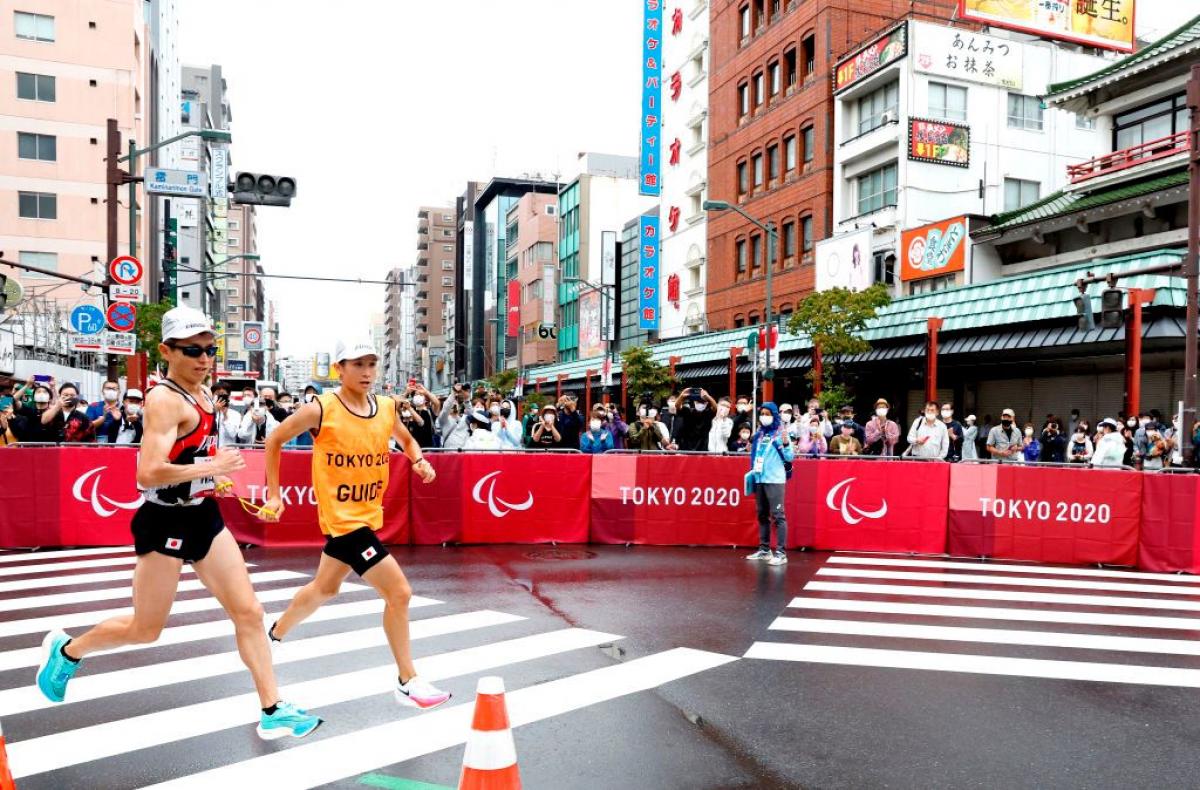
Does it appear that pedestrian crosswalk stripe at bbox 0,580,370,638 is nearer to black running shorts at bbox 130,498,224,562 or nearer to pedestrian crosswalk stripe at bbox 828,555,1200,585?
black running shorts at bbox 130,498,224,562

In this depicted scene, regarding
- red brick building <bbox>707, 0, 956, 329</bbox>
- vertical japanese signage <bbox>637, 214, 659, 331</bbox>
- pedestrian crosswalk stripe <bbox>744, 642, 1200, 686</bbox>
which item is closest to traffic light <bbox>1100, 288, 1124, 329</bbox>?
pedestrian crosswalk stripe <bbox>744, 642, 1200, 686</bbox>

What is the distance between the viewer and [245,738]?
4941 millimetres

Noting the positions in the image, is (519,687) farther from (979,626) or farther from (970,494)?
(970,494)

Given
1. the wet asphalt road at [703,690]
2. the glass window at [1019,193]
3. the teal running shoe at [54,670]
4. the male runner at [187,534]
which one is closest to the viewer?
the wet asphalt road at [703,690]

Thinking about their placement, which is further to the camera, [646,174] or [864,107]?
[646,174]

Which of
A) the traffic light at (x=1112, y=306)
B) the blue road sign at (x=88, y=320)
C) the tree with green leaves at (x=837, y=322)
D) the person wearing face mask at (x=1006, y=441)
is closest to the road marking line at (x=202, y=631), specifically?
the person wearing face mask at (x=1006, y=441)

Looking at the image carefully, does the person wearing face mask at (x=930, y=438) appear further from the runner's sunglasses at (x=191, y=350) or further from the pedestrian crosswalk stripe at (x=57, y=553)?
the runner's sunglasses at (x=191, y=350)

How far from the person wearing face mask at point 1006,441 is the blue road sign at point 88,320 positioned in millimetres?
17249

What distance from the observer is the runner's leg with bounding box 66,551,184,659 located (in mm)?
4785

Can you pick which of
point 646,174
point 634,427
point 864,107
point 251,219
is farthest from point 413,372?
point 634,427

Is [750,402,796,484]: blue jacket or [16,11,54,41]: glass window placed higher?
[16,11,54,41]: glass window

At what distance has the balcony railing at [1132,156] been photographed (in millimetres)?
25922

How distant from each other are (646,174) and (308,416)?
168 feet

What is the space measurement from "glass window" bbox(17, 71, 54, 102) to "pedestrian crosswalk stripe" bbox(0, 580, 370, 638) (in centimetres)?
5479
